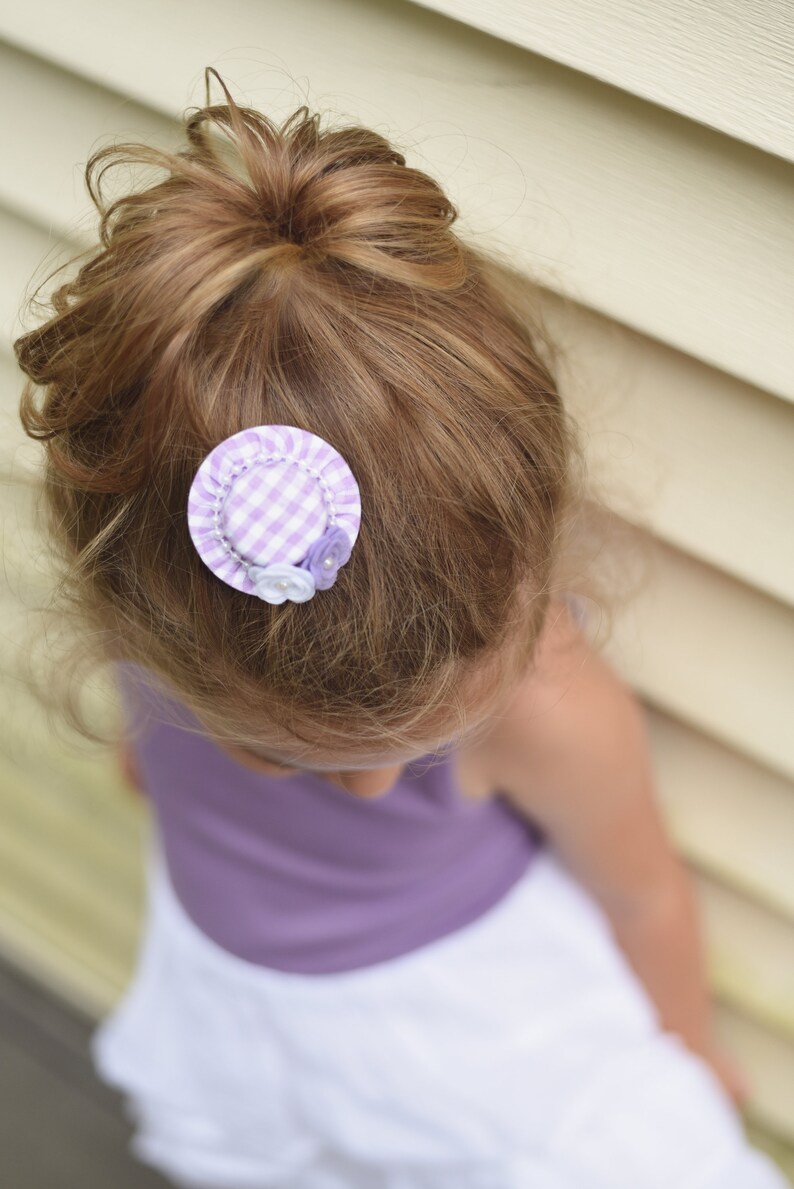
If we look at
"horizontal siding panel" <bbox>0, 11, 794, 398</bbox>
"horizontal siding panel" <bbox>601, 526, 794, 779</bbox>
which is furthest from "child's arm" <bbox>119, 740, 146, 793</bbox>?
"horizontal siding panel" <bbox>0, 11, 794, 398</bbox>

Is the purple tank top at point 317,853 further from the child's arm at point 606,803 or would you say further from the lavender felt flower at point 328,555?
the lavender felt flower at point 328,555

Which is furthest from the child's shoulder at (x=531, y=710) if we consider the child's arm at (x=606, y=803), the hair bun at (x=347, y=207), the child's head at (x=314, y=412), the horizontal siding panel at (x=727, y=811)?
the hair bun at (x=347, y=207)

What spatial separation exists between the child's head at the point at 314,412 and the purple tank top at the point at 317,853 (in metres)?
0.25

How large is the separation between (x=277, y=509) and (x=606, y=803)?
55 centimetres

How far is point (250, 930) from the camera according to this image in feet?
3.76

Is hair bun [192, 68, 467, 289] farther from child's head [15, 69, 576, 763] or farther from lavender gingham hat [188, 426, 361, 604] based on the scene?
lavender gingham hat [188, 426, 361, 604]

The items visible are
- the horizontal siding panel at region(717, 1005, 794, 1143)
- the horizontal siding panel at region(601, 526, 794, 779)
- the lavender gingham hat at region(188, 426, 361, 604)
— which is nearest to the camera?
the lavender gingham hat at region(188, 426, 361, 604)

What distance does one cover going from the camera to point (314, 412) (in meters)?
0.65

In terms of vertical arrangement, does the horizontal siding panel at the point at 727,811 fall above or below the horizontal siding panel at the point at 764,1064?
Answer: above

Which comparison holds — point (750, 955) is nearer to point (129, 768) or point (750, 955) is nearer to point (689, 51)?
point (129, 768)

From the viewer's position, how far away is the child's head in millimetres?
654

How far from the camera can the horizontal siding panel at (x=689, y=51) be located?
0.74 metres

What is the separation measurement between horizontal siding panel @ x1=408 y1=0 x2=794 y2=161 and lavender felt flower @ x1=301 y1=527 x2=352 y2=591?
1.48 ft

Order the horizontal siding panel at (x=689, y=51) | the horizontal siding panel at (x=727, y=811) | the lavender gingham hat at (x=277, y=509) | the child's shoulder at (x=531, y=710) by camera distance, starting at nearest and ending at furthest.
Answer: the lavender gingham hat at (x=277, y=509) → the horizontal siding panel at (x=689, y=51) → the child's shoulder at (x=531, y=710) → the horizontal siding panel at (x=727, y=811)
